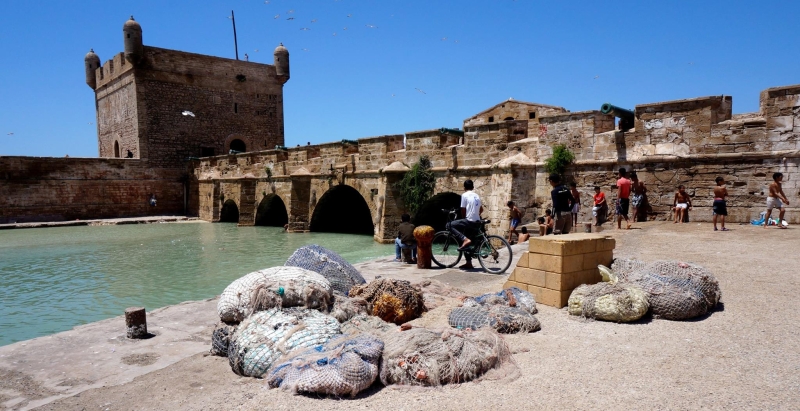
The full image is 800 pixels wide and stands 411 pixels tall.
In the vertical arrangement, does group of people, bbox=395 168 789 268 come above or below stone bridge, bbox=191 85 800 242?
below

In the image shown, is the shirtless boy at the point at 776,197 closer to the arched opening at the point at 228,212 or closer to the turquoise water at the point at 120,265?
the turquoise water at the point at 120,265

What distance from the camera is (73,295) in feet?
29.5

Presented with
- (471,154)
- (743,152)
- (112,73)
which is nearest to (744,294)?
(743,152)

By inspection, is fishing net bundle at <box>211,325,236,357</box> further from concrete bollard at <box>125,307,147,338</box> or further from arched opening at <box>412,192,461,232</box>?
arched opening at <box>412,192,461,232</box>

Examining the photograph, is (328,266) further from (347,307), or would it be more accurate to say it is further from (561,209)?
(561,209)

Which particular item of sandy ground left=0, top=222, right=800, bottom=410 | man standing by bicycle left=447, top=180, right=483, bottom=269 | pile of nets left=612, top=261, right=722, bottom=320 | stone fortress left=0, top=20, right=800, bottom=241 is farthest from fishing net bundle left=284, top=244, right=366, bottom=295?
stone fortress left=0, top=20, right=800, bottom=241

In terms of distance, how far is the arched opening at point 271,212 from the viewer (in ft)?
72.3

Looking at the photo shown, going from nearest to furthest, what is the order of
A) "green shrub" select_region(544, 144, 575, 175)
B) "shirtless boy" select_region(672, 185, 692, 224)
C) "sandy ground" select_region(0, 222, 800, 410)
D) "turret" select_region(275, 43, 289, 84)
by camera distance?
"sandy ground" select_region(0, 222, 800, 410)
"shirtless boy" select_region(672, 185, 692, 224)
"green shrub" select_region(544, 144, 575, 175)
"turret" select_region(275, 43, 289, 84)

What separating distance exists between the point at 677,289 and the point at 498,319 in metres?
1.69

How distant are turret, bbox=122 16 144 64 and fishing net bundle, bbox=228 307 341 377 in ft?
89.1

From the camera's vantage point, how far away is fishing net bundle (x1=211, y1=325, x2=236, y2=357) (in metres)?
4.45

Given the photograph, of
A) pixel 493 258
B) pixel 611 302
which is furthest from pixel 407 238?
pixel 611 302

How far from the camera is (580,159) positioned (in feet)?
36.3

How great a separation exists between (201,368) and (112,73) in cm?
3147
